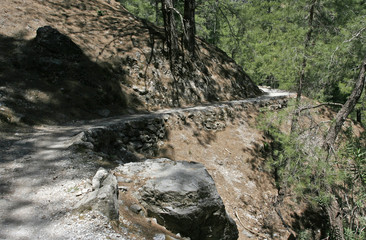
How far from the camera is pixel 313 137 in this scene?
8.46 m

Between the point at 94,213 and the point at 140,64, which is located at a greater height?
the point at 140,64

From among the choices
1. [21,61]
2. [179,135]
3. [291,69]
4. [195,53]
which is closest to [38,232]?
[179,135]

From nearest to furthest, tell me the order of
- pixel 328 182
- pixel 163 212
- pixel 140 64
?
pixel 163 212 → pixel 328 182 → pixel 140 64

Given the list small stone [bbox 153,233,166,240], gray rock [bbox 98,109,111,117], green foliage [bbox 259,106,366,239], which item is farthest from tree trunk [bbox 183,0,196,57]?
small stone [bbox 153,233,166,240]

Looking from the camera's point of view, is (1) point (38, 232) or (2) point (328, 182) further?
(2) point (328, 182)

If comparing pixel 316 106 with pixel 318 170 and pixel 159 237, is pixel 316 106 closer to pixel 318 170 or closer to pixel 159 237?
pixel 318 170

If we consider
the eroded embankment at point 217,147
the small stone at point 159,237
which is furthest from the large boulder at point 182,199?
the eroded embankment at point 217,147

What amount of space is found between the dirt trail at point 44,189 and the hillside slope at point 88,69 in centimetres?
226

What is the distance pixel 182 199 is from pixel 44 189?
236 cm

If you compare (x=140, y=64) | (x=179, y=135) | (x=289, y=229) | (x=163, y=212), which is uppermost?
(x=140, y=64)

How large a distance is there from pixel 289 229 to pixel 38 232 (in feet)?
29.8

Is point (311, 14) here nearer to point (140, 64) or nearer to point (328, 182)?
point (328, 182)

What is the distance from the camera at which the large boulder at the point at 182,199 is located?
3.85 m

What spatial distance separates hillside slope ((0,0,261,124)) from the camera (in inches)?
313
